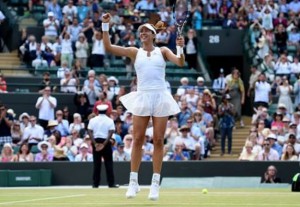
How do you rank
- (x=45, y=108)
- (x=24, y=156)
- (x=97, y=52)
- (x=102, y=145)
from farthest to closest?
1. (x=97, y=52)
2. (x=45, y=108)
3. (x=24, y=156)
4. (x=102, y=145)

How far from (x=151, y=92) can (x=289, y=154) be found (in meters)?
11.9

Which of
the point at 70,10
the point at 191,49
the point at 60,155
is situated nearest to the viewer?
the point at 60,155

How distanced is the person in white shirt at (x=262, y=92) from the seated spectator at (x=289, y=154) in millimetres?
5345

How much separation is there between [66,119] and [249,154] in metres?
4.95

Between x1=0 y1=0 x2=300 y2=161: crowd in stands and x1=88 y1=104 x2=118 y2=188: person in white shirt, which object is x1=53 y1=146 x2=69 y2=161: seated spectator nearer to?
x1=0 y1=0 x2=300 y2=161: crowd in stands

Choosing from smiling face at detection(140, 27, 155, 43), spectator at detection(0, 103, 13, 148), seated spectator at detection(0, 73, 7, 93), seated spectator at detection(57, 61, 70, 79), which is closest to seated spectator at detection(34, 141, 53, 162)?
spectator at detection(0, 103, 13, 148)

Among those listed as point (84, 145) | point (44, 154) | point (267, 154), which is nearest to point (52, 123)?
point (44, 154)

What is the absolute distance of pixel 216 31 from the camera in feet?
124

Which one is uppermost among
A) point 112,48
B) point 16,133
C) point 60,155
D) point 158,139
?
point 112,48

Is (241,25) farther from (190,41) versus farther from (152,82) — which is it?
(152,82)

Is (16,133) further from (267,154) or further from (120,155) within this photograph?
(267,154)

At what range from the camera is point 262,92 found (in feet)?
106

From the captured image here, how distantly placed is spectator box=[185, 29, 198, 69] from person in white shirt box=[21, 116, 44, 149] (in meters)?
8.85

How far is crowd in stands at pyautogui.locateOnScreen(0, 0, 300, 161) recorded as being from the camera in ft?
89.5
